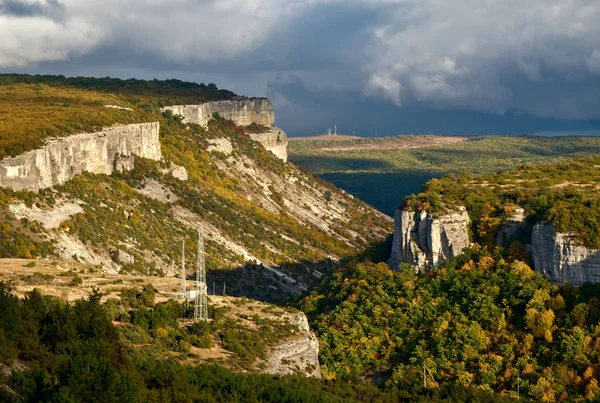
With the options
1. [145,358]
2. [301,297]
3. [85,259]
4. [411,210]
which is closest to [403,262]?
[411,210]

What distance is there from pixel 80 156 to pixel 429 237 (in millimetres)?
32941

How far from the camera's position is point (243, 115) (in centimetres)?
13625

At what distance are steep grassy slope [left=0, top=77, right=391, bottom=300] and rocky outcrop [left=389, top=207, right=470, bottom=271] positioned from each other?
19767 millimetres

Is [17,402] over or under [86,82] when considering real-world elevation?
under

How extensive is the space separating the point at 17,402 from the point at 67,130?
5828cm

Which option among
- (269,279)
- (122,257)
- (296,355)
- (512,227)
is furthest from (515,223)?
(269,279)

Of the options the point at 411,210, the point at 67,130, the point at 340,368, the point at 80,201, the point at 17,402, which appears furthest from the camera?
the point at 67,130

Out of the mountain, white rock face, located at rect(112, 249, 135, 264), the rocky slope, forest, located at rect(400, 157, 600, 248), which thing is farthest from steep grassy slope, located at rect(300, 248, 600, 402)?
white rock face, located at rect(112, 249, 135, 264)

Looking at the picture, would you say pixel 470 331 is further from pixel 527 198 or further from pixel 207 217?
pixel 207 217

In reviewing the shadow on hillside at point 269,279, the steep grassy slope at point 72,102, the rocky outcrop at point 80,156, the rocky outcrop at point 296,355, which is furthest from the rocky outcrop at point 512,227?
the steep grassy slope at point 72,102

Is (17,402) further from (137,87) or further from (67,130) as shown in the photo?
(137,87)

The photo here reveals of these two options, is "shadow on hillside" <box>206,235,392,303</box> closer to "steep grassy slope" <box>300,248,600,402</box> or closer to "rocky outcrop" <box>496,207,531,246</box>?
"steep grassy slope" <box>300,248,600,402</box>

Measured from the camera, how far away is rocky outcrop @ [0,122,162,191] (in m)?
72.2

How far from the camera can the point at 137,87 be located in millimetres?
141875
